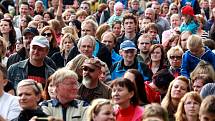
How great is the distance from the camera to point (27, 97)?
29.7 ft

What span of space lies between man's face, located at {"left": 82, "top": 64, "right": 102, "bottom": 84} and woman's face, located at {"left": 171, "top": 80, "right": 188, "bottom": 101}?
1057 mm

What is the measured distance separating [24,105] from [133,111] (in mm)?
1554

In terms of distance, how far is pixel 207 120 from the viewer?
29.2ft

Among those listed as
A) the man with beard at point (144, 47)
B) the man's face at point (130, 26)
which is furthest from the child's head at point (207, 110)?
the man's face at point (130, 26)

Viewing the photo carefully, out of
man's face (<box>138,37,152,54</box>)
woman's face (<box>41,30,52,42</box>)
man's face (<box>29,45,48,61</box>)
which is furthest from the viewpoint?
woman's face (<box>41,30,52,42</box>)

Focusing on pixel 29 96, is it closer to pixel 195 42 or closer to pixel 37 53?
pixel 37 53

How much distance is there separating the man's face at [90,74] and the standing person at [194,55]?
2.83 m

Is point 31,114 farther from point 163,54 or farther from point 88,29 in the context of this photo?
point 88,29

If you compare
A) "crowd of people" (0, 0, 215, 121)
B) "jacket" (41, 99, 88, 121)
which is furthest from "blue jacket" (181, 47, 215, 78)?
"jacket" (41, 99, 88, 121)

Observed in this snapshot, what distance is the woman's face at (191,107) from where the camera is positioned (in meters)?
9.77

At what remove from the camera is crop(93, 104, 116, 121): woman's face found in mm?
8734

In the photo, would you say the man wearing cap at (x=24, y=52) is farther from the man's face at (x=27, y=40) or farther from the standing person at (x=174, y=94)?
the standing person at (x=174, y=94)

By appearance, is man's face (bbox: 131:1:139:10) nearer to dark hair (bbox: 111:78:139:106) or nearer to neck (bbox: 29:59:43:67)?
neck (bbox: 29:59:43:67)

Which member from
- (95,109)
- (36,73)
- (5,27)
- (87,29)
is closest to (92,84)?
(36,73)
